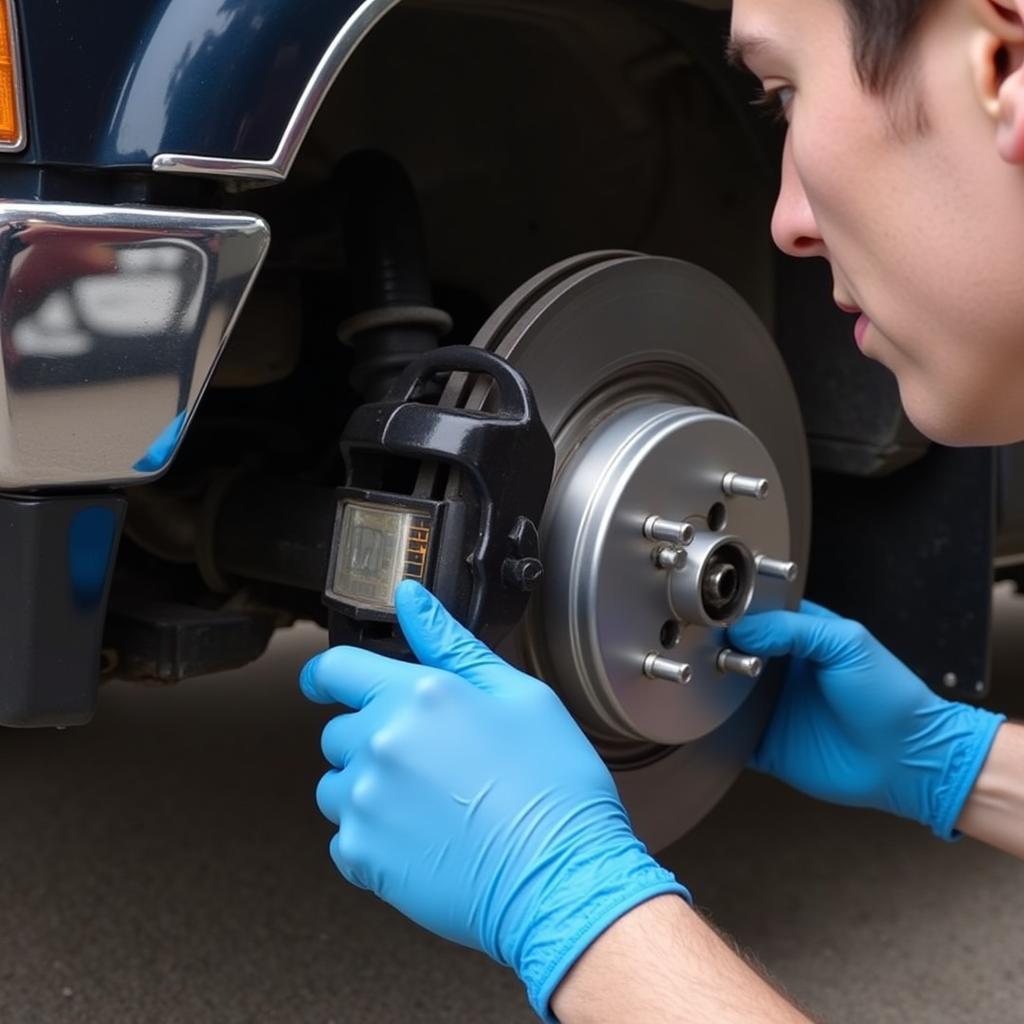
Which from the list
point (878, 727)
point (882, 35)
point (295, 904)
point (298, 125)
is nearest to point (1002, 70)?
point (882, 35)

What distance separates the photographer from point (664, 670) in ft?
3.60

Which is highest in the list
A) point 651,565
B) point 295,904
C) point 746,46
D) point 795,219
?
point 746,46

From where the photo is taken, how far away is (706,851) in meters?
1.79

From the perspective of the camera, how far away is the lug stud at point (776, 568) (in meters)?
1.18

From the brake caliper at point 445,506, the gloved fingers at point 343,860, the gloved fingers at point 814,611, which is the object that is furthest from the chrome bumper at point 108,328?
the gloved fingers at point 814,611

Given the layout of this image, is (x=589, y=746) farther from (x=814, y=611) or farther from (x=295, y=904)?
(x=295, y=904)

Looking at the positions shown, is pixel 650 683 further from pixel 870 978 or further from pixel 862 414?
pixel 870 978

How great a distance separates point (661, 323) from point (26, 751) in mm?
1341

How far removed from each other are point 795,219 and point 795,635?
1.49ft

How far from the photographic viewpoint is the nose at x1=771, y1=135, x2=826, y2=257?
868mm

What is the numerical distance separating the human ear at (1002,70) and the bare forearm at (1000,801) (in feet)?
2.36

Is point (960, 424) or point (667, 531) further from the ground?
point (960, 424)

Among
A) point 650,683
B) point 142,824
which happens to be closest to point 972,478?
point 650,683

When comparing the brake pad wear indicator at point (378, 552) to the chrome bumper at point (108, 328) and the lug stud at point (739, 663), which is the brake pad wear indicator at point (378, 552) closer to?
the chrome bumper at point (108, 328)
